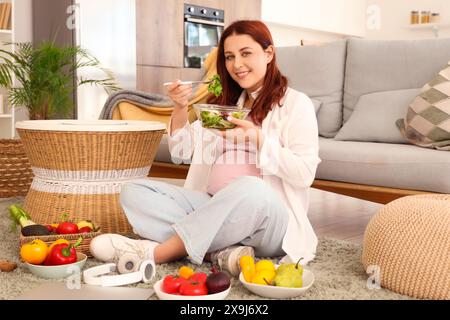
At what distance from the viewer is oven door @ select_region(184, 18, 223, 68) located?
5512 mm

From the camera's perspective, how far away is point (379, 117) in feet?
9.36

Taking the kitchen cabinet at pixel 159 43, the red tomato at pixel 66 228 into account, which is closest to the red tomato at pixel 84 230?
the red tomato at pixel 66 228

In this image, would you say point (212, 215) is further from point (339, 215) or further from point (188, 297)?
point (339, 215)

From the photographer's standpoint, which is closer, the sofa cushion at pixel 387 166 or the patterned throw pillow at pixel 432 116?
the sofa cushion at pixel 387 166

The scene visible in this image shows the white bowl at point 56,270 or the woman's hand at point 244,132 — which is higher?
the woman's hand at point 244,132

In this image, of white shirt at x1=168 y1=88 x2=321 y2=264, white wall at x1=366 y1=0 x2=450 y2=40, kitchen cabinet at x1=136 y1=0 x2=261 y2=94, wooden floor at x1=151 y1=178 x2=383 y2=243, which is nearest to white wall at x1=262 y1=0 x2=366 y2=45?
white wall at x1=366 y1=0 x2=450 y2=40

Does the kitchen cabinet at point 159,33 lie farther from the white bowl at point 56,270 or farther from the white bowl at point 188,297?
the white bowl at point 188,297

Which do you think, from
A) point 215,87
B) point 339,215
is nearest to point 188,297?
point 215,87

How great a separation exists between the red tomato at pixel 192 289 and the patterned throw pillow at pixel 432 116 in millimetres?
1407

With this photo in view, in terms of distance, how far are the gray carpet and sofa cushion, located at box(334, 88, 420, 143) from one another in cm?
74

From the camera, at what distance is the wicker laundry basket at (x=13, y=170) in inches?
128

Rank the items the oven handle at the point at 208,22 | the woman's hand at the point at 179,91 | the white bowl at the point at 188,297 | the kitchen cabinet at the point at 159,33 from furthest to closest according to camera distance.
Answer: the oven handle at the point at 208,22 < the kitchen cabinet at the point at 159,33 < the woman's hand at the point at 179,91 < the white bowl at the point at 188,297

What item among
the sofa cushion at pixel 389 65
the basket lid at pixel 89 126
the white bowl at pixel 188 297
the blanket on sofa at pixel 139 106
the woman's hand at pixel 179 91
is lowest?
the white bowl at pixel 188 297
